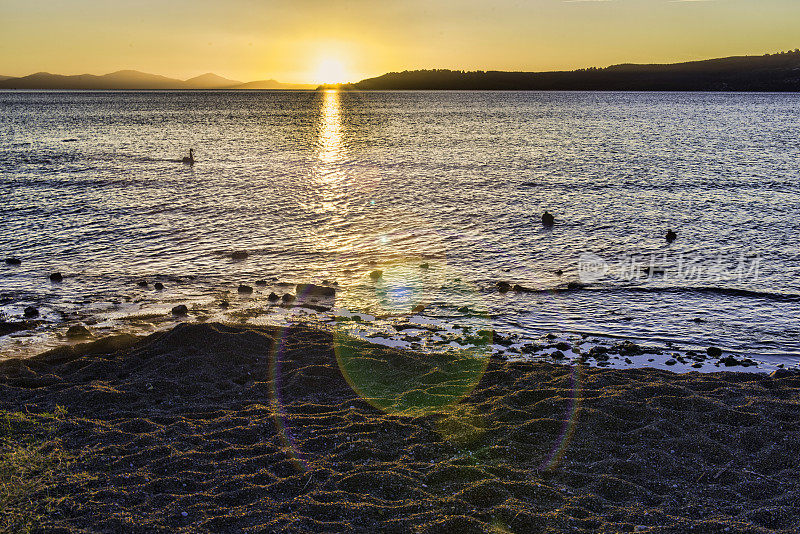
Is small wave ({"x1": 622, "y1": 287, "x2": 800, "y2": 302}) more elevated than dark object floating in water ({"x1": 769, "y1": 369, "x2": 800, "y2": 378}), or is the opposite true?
small wave ({"x1": 622, "y1": 287, "x2": 800, "y2": 302})

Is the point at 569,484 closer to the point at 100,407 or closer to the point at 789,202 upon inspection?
the point at 100,407

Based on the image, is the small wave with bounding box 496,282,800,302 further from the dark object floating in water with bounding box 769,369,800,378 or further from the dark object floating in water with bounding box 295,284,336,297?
the dark object floating in water with bounding box 769,369,800,378

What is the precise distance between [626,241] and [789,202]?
14.4 m

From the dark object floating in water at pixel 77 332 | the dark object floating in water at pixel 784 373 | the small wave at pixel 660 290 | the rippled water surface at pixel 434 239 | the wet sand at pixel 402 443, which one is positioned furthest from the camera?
the small wave at pixel 660 290

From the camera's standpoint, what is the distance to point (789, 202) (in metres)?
32.3

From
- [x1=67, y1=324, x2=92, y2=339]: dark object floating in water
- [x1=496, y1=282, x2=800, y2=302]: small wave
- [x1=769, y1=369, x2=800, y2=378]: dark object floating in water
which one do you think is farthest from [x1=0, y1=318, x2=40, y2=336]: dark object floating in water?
[x1=769, y1=369, x2=800, y2=378]: dark object floating in water

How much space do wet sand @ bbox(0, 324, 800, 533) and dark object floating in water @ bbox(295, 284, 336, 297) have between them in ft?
18.2

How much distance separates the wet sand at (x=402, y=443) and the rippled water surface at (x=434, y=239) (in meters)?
3.96

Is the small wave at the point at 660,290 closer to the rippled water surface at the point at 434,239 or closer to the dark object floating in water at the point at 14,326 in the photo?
the rippled water surface at the point at 434,239

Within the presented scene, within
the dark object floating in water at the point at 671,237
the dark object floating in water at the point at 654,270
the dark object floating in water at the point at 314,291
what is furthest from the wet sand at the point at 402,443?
the dark object floating in water at the point at 671,237

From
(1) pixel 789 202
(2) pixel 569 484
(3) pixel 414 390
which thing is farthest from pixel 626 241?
(2) pixel 569 484

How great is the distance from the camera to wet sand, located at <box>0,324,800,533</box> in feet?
23.8

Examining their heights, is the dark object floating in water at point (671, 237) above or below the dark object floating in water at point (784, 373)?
above

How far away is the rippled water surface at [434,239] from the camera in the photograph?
16.8 meters
